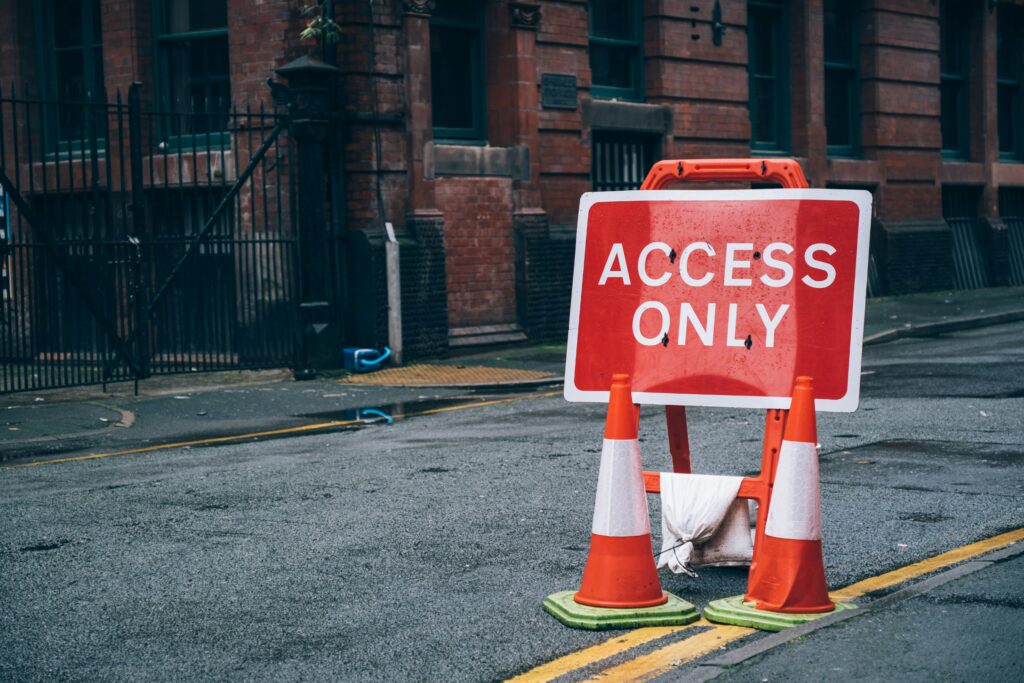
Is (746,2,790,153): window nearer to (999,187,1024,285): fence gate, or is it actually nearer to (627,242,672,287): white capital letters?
(999,187,1024,285): fence gate

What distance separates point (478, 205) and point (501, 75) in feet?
5.41

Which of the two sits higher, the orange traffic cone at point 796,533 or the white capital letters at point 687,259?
the white capital letters at point 687,259

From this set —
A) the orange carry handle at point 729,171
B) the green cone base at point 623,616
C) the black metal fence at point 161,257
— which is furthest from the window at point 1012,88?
the green cone base at point 623,616

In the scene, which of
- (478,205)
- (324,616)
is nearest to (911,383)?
(478,205)

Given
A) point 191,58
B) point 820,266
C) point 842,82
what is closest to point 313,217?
point 191,58

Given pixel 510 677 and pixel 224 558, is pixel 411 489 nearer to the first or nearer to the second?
pixel 224 558

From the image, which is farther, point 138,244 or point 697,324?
point 138,244

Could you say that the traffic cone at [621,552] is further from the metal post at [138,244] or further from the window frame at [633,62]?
the window frame at [633,62]

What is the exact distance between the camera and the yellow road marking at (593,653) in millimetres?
4711

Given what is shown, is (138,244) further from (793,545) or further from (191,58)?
(793,545)

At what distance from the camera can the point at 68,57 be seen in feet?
59.6

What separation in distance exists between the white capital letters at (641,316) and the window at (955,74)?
21.7 metres

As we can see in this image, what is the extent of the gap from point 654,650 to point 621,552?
510mm

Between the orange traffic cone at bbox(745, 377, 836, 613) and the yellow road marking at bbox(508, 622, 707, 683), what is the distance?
315 mm
